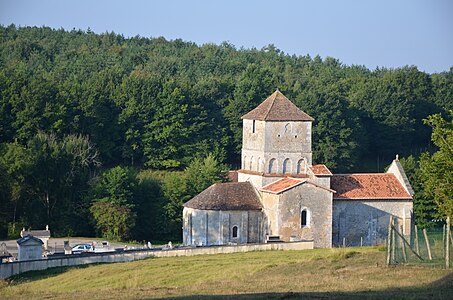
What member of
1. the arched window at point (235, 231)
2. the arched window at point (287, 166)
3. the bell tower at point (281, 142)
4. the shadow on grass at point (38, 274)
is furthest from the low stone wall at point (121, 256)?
the bell tower at point (281, 142)

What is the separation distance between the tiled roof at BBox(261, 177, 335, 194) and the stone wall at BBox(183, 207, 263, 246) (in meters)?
1.50

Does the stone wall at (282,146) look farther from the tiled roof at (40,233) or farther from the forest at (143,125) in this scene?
the tiled roof at (40,233)

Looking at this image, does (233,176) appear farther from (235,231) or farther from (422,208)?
(235,231)

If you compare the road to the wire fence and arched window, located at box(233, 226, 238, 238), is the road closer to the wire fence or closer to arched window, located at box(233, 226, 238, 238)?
arched window, located at box(233, 226, 238, 238)

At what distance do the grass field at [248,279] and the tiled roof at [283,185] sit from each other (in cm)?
612

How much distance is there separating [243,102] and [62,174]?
2446 centimetres

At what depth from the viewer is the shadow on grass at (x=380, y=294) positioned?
29359 mm

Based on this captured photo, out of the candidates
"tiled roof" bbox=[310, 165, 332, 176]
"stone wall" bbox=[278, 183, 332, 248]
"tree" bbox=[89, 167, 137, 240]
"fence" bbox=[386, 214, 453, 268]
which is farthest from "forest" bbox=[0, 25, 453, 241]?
"fence" bbox=[386, 214, 453, 268]

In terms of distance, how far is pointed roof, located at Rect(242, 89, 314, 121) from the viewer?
6053cm

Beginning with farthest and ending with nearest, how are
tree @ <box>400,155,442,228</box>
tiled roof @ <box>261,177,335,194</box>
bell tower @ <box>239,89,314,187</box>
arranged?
1. tree @ <box>400,155,442,228</box>
2. bell tower @ <box>239,89,314,187</box>
3. tiled roof @ <box>261,177,335,194</box>

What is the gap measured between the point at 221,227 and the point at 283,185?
13.2 feet

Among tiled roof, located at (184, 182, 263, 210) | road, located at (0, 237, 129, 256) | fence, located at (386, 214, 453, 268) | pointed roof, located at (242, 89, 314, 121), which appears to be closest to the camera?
fence, located at (386, 214, 453, 268)

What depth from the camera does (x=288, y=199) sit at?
56.8 m

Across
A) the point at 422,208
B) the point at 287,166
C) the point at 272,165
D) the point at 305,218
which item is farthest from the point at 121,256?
the point at 422,208
